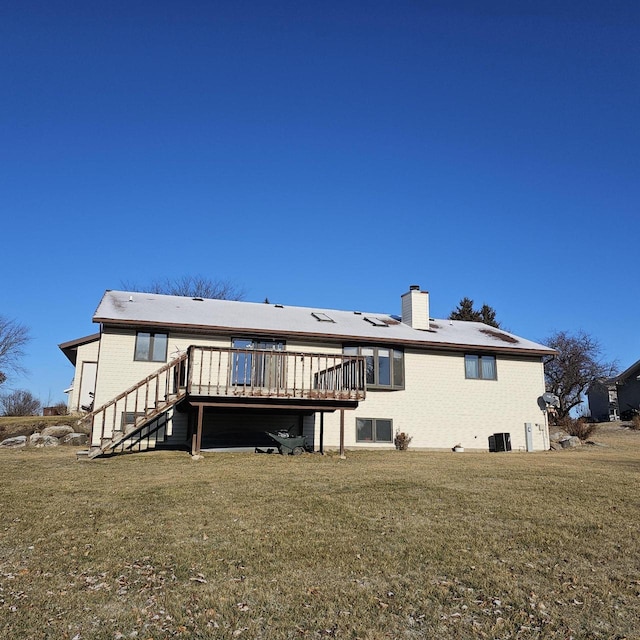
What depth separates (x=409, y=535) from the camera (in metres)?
7.29

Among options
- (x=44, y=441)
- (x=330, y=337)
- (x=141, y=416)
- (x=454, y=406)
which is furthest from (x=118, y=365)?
(x=454, y=406)

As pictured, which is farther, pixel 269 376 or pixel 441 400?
pixel 441 400

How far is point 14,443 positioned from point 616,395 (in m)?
43.6

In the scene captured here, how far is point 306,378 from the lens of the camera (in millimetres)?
19906

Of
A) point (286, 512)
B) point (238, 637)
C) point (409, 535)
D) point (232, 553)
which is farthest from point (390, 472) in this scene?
point (238, 637)

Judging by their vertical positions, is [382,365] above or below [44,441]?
above

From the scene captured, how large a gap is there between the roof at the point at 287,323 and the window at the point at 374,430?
110 inches

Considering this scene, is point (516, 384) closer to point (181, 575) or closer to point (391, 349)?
point (391, 349)

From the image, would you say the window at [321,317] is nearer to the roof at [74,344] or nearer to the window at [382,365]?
the window at [382,365]

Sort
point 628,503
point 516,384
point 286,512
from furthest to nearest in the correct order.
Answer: point 516,384
point 628,503
point 286,512

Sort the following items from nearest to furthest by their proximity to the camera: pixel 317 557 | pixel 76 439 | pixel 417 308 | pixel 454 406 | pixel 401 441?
pixel 317 557
pixel 76 439
pixel 401 441
pixel 454 406
pixel 417 308

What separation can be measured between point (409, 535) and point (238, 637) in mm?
3296

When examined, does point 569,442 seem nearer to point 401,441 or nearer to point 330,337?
point 401,441

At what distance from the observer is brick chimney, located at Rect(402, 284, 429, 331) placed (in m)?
23.4
